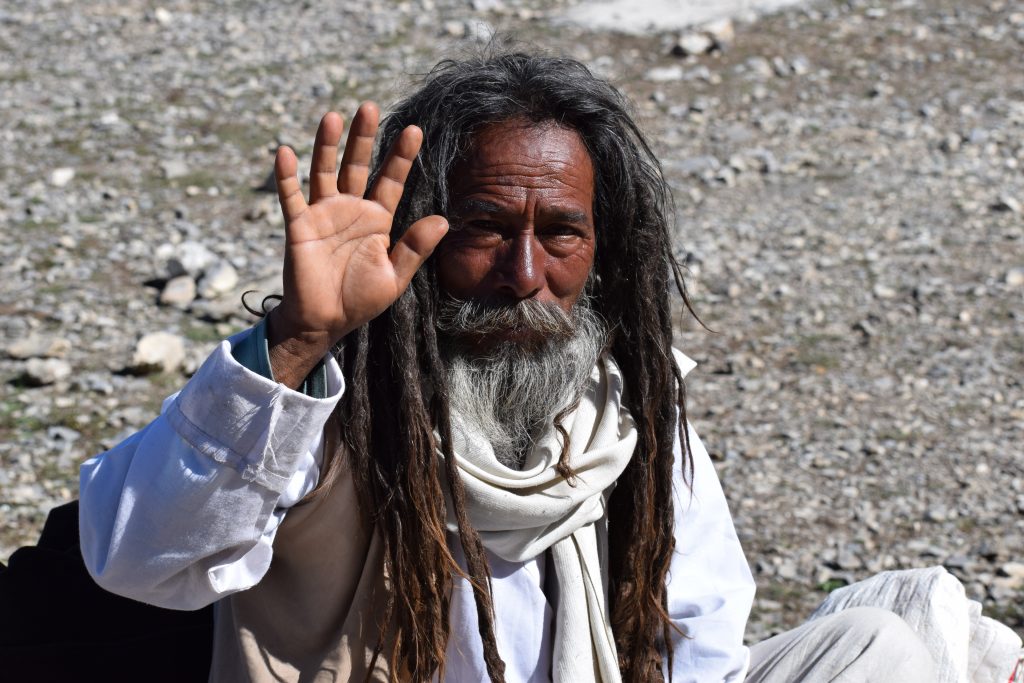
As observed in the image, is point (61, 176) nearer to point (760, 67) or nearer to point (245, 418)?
point (760, 67)

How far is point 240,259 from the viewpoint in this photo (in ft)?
21.7

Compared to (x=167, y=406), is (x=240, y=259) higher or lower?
lower

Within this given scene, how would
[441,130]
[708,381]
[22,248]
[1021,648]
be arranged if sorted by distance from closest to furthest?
[441,130]
[1021,648]
[708,381]
[22,248]

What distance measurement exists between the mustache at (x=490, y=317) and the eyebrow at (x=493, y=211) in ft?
0.63

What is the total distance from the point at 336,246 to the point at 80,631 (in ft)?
4.48

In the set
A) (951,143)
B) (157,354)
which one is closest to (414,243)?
(157,354)

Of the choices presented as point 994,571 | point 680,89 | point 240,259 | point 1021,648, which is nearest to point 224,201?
point 240,259

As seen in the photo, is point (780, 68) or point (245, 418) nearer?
point (245, 418)

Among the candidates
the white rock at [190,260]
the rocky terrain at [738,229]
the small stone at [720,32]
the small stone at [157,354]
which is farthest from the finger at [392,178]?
the small stone at [720,32]

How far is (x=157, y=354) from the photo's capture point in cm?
546

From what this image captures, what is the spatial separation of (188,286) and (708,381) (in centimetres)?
268

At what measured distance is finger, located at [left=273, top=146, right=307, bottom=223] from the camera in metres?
1.96

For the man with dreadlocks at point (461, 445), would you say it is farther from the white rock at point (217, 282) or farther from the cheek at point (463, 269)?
the white rock at point (217, 282)

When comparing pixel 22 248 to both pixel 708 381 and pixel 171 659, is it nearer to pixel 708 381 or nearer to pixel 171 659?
pixel 708 381
